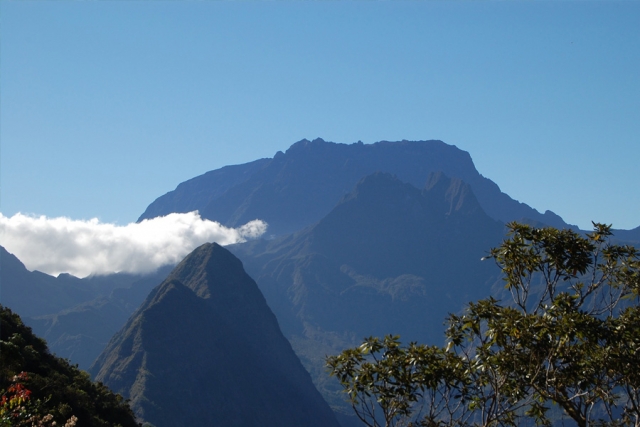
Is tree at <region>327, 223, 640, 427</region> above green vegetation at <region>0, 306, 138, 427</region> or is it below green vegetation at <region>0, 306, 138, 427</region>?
above

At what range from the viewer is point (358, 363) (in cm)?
2138

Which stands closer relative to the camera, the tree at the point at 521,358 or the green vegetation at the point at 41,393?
the green vegetation at the point at 41,393

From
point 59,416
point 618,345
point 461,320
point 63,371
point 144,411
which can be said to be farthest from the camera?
point 144,411

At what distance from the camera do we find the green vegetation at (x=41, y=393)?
17609mm

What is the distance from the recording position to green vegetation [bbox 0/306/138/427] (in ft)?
57.8

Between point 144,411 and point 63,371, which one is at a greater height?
point 63,371

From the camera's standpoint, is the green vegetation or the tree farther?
the tree

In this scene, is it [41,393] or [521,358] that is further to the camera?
[41,393]

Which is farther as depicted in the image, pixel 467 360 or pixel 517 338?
pixel 467 360

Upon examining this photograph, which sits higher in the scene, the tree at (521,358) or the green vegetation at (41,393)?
the tree at (521,358)

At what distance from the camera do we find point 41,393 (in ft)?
111

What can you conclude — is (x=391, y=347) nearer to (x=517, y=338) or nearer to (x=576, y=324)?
(x=517, y=338)

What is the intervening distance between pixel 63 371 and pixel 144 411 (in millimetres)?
135196

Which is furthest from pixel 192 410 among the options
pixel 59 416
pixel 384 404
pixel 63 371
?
pixel 384 404
